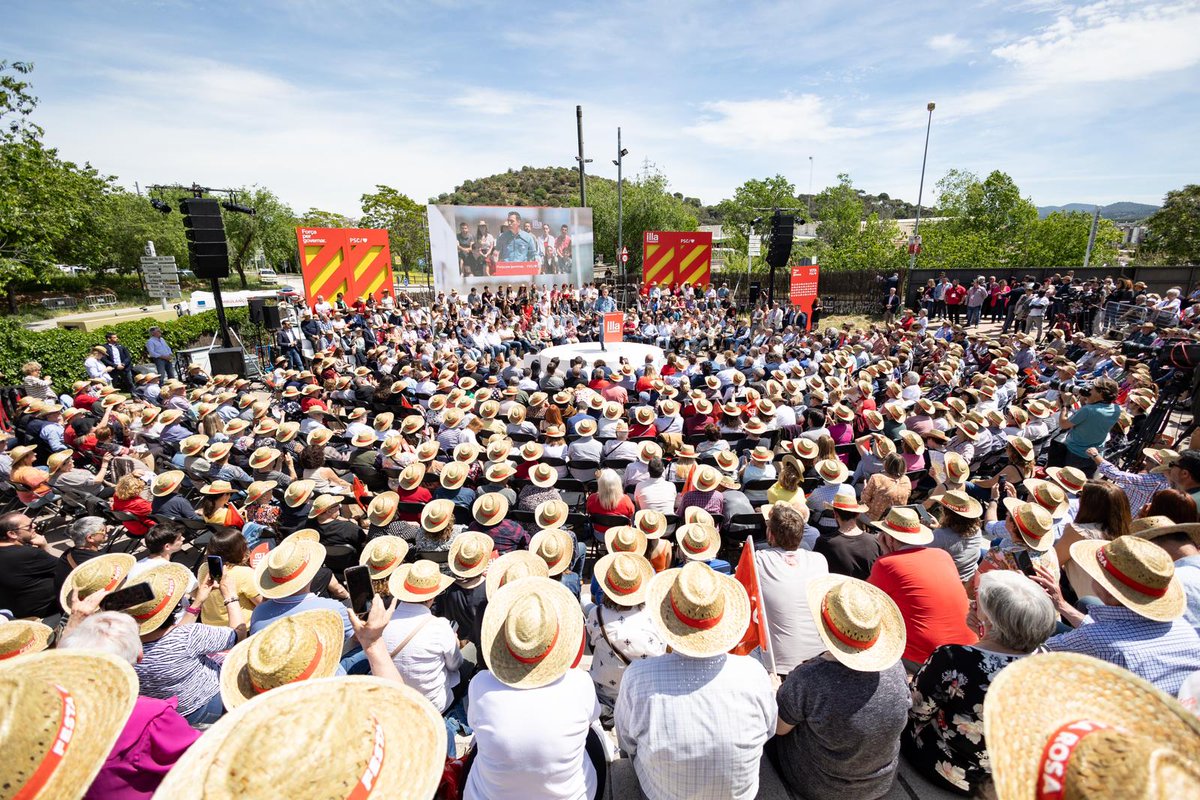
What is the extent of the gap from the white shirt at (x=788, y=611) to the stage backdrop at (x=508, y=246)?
897 inches

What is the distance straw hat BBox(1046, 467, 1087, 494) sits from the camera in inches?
197

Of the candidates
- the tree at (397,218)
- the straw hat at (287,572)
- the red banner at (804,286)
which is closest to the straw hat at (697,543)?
the straw hat at (287,572)

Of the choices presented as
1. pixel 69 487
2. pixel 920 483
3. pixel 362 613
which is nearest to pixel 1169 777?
pixel 362 613

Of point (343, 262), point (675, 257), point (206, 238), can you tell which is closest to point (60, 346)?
point (206, 238)

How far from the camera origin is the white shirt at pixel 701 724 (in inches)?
87.7

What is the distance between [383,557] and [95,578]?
1516 millimetres

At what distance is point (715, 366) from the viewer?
12148 millimetres

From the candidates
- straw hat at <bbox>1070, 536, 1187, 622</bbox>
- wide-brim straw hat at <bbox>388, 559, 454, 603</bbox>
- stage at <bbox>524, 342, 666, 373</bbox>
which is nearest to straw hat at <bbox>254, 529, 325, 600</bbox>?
wide-brim straw hat at <bbox>388, 559, 454, 603</bbox>

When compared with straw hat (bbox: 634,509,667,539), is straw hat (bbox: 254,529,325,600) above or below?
above

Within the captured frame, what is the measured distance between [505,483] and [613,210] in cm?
4556

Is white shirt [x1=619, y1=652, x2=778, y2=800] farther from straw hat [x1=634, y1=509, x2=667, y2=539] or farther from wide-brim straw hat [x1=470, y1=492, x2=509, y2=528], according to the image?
wide-brim straw hat [x1=470, y1=492, x2=509, y2=528]

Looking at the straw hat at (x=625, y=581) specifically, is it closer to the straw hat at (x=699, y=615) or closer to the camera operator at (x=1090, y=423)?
the straw hat at (x=699, y=615)

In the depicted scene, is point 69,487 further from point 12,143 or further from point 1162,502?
point 12,143

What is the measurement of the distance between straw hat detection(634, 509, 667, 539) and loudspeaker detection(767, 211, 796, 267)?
14806 millimetres
